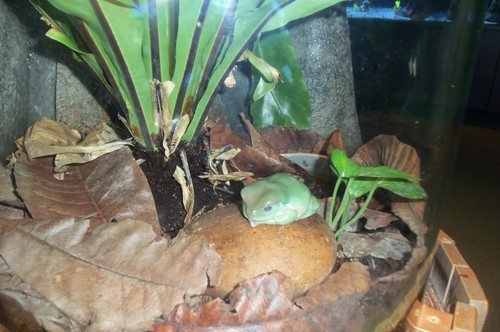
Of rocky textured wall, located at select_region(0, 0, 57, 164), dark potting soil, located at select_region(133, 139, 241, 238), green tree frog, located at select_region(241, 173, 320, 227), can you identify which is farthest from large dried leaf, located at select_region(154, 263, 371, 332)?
rocky textured wall, located at select_region(0, 0, 57, 164)

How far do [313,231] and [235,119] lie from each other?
0.58 m

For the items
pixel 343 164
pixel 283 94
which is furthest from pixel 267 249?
pixel 283 94

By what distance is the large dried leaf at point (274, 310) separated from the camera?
0.47m

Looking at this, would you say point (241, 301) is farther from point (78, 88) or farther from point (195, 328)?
point (78, 88)

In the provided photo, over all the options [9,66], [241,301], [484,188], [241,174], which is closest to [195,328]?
[241,301]

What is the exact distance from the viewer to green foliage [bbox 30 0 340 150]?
580mm

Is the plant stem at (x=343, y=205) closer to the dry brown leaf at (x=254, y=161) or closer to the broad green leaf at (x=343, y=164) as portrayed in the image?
the broad green leaf at (x=343, y=164)

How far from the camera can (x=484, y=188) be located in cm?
201

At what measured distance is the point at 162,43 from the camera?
624 millimetres

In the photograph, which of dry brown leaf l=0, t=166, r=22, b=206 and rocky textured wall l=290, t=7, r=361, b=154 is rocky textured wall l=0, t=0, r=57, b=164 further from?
rocky textured wall l=290, t=7, r=361, b=154

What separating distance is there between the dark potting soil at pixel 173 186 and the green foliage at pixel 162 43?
3 centimetres

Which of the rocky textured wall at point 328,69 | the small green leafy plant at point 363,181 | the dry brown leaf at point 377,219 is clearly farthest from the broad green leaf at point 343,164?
the rocky textured wall at point 328,69

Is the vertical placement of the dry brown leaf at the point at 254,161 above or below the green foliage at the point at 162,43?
below

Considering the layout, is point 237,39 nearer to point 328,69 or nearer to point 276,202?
point 276,202
